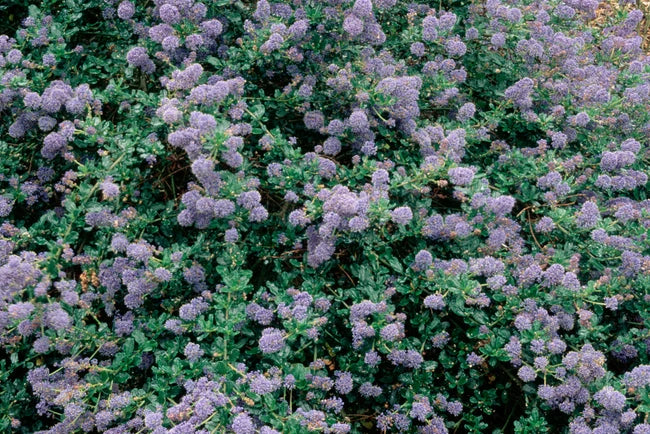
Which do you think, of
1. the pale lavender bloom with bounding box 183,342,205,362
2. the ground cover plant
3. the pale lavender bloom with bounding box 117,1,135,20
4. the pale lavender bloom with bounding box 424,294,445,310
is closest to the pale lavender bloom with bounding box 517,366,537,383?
the ground cover plant

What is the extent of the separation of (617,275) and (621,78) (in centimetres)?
165

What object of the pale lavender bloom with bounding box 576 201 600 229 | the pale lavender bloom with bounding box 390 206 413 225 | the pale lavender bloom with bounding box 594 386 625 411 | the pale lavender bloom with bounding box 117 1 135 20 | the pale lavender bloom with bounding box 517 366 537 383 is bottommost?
the pale lavender bloom with bounding box 517 366 537 383

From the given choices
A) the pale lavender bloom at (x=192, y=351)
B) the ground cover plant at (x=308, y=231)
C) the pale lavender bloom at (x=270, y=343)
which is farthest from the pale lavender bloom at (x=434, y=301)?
the pale lavender bloom at (x=192, y=351)

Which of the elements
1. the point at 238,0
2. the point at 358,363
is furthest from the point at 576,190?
the point at 238,0

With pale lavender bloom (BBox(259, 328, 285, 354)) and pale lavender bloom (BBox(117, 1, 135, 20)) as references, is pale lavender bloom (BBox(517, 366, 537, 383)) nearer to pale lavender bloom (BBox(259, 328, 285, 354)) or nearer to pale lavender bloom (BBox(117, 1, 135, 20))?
pale lavender bloom (BBox(259, 328, 285, 354))

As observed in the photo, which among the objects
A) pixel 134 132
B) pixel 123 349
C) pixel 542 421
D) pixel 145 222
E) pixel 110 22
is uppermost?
pixel 110 22

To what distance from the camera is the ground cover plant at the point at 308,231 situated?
2.88m

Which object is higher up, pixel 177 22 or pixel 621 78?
pixel 177 22

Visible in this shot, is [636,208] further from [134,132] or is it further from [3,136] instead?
[3,136]

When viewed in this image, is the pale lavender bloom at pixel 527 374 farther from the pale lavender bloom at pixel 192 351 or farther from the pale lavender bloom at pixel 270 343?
the pale lavender bloom at pixel 192 351

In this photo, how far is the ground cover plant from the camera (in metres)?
2.88

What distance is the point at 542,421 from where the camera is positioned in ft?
9.68

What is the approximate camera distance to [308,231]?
3209 mm

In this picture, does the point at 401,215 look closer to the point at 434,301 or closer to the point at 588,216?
the point at 434,301
